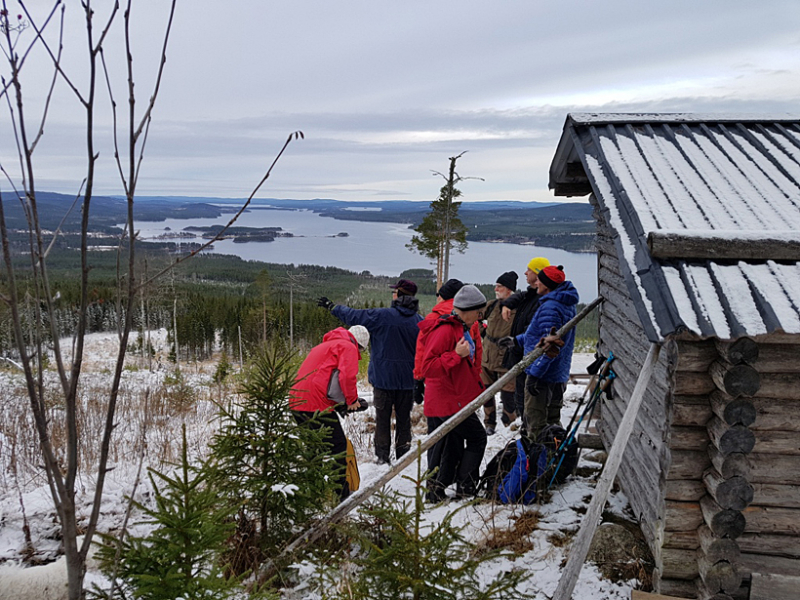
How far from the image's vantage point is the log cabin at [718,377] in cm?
298

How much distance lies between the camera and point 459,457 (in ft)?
16.1

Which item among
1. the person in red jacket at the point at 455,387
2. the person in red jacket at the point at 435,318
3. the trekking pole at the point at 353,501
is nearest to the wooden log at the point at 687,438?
the trekking pole at the point at 353,501

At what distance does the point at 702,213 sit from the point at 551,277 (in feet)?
5.72

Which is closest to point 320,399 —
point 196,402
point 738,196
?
point 738,196

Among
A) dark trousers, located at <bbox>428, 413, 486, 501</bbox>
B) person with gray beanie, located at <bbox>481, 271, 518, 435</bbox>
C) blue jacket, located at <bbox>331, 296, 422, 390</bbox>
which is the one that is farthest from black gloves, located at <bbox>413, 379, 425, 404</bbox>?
person with gray beanie, located at <bbox>481, 271, 518, 435</bbox>

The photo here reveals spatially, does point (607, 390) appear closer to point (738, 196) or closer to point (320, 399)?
point (738, 196)

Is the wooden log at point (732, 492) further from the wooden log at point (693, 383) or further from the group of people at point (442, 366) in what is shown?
the group of people at point (442, 366)

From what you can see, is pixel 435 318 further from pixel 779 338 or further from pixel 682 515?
pixel 779 338

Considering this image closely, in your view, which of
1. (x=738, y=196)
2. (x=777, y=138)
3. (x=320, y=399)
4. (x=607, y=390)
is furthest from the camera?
(x=607, y=390)

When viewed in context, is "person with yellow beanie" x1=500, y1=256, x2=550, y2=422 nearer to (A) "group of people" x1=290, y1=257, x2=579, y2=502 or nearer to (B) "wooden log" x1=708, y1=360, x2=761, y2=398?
(A) "group of people" x1=290, y1=257, x2=579, y2=502

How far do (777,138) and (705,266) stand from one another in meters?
2.52

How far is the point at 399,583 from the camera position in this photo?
2133 millimetres

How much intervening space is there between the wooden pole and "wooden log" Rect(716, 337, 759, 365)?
36 centimetres

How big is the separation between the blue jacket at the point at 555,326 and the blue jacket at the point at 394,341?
1182 mm
